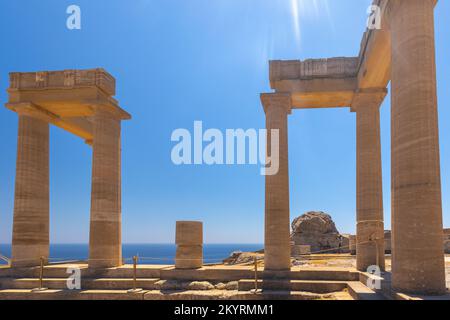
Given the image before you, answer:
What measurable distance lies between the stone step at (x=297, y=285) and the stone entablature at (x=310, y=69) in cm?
883

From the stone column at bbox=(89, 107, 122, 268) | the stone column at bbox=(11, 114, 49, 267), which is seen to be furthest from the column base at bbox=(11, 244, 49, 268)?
the stone column at bbox=(89, 107, 122, 268)

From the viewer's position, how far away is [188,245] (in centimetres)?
1672

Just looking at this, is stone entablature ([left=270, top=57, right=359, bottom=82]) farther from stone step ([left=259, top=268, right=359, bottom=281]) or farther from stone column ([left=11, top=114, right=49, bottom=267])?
stone column ([left=11, top=114, right=49, bottom=267])

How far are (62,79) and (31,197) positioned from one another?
5.98 meters

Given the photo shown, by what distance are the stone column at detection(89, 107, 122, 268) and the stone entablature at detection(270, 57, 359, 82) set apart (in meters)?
8.44

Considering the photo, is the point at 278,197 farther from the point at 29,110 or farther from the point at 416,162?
the point at 29,110

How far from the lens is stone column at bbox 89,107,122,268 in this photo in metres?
17.7

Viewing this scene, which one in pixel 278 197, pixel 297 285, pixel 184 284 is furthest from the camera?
pixel 278 197

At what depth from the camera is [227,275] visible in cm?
1573

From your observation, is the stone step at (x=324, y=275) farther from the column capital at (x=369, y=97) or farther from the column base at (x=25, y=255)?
the column base at (x=25, y=255)

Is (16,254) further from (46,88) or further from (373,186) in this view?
(373,186)

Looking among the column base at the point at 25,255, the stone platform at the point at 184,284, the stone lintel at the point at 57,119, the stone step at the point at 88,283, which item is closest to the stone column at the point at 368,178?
the stone platform at the point at 184,284

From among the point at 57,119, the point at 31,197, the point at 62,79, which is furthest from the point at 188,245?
the point at 57,119

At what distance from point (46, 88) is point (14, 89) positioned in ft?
5.60
